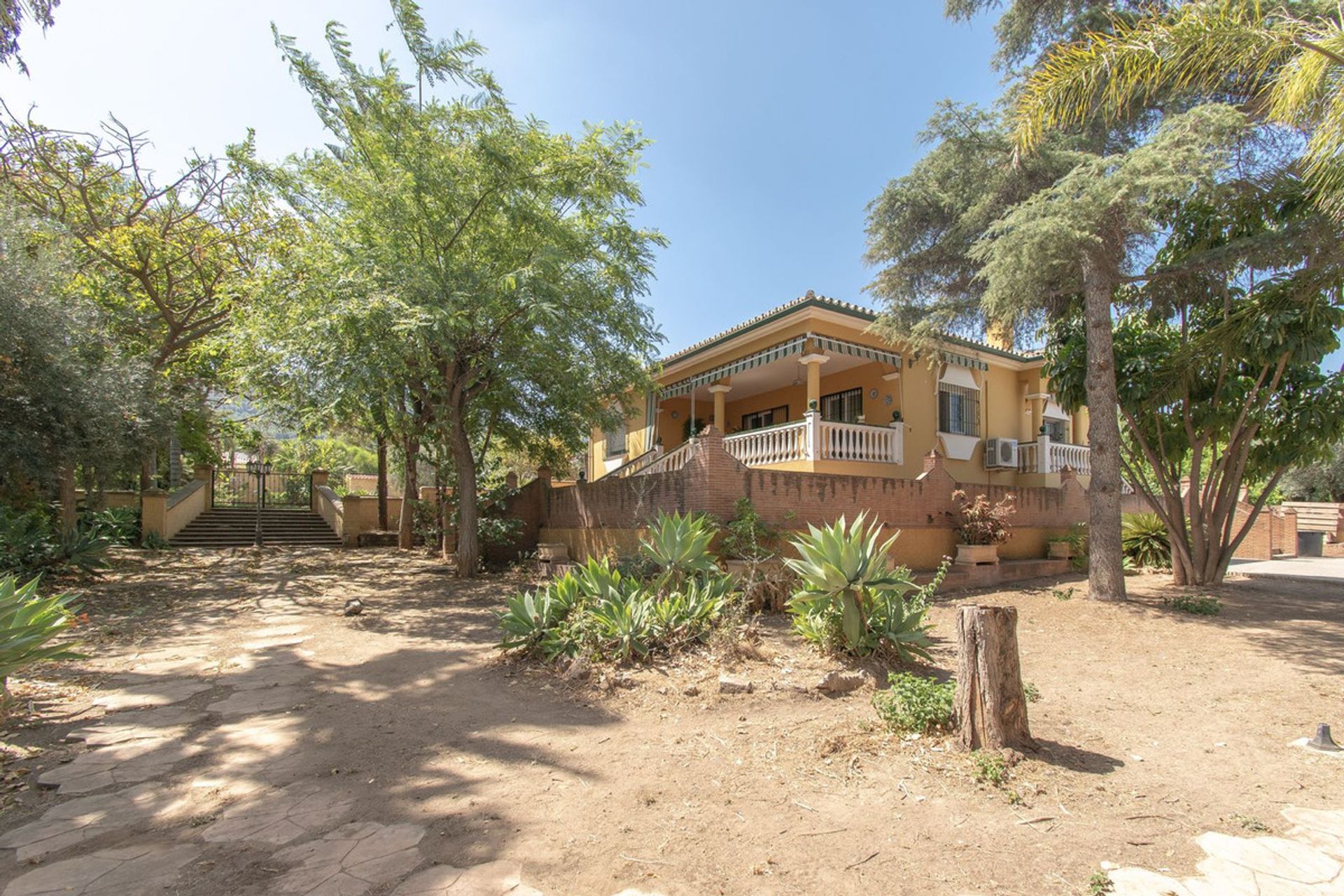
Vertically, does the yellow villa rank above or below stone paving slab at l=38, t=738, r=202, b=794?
above

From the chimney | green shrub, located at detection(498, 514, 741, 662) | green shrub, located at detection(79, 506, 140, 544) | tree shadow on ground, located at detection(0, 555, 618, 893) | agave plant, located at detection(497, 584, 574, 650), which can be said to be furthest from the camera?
green shrub, located at detection(79, 506, 140, 544)

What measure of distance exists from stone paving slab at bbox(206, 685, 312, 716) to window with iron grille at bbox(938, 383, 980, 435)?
14.1 m

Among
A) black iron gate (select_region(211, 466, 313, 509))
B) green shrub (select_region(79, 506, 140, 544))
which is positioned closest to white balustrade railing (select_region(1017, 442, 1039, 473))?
green shrub (select_region(79, 506, 140, 544))

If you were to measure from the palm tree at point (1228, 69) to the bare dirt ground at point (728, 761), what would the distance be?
502 centimetres

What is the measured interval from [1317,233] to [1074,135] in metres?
3.73

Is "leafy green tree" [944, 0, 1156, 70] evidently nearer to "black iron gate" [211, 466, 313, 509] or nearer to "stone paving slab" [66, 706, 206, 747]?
"stone paving slab" [66, 706, 206, 747]

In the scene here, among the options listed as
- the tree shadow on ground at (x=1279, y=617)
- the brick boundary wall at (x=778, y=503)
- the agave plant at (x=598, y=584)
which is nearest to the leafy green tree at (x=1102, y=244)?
the tree shadow on ground at (x=1279, y=617)

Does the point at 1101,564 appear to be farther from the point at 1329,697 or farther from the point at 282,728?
the point at 282,728

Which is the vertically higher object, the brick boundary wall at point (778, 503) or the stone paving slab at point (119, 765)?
the brick boundary wall at point (778, 503)

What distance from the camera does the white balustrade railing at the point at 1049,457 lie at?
50.9 ft

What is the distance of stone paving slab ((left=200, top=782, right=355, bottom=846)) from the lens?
298cm

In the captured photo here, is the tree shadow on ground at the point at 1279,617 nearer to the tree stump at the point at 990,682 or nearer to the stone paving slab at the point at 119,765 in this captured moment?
the tree stump at the point at 990,682

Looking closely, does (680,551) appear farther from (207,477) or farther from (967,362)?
(207,477)

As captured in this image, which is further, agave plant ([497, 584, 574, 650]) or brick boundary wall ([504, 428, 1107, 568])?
brick boundary wall ([504, 428, 1107, 568])
